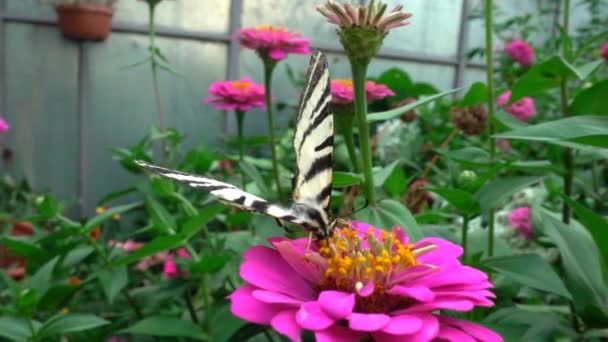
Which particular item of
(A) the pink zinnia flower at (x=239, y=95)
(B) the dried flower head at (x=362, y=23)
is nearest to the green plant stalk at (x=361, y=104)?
(B) the dried flower head at (x=362, y=23)

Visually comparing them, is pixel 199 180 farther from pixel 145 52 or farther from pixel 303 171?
pixel 145 52

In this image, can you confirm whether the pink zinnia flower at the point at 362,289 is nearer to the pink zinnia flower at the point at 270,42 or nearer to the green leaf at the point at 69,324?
the green leaf at the point at 69,324

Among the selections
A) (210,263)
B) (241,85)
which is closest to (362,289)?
(210,263)

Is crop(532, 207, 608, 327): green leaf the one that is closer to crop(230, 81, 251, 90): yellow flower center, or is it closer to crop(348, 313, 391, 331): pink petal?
crop(348, 313, 391, 331): pink petal

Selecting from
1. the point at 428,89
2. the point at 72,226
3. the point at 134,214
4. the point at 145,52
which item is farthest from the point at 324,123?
the point at 145,52

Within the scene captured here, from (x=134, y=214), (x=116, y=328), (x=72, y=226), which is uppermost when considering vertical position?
A: (x=72, y=226)

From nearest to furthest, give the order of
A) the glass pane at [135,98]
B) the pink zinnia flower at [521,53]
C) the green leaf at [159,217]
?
the green leaf at [159,217] → the pink zinnia flower at [521,53] → the glass pane at [135,98]
